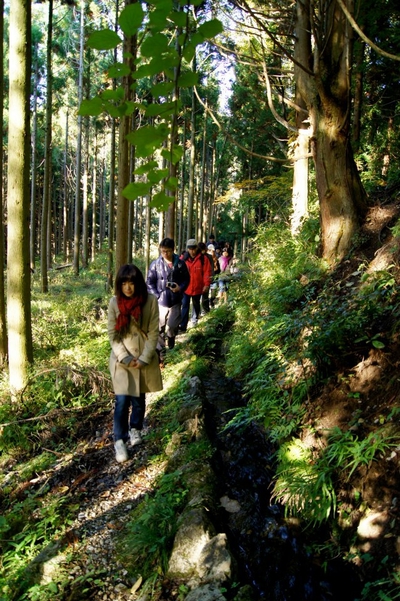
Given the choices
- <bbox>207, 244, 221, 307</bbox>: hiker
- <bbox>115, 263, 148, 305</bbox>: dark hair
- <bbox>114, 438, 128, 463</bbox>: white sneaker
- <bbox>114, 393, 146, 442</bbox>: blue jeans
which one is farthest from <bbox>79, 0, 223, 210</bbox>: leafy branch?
<bbox>207, 244, 221, 307</bbox>: hiker

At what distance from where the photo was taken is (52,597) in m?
2.41

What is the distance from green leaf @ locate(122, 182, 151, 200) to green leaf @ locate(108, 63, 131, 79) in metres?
0.33

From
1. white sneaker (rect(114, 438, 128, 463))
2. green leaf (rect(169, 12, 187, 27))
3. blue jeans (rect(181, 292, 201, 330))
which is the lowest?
white sneaker (rect(114, 438, 128, 463))

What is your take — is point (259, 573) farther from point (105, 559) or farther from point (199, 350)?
point (199, 350)

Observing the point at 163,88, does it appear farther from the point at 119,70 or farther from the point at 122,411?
the point at 122,411

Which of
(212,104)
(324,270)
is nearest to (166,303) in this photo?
(324,270)

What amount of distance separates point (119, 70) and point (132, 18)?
→ 0.19 metres

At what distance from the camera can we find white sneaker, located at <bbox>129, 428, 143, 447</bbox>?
170 inches

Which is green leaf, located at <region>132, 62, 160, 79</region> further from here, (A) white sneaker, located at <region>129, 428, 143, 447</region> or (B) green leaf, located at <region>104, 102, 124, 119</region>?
(A) white sneaker, located at <region>129, 428, 143, 447</region>

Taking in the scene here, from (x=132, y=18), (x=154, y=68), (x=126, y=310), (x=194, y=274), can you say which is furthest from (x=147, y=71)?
(x=194, y=274)

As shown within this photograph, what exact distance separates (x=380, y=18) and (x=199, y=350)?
8.00 meters

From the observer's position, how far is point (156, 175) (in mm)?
1233

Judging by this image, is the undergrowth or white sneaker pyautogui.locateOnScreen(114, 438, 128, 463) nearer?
the undergrowth

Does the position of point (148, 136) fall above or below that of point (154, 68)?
below
